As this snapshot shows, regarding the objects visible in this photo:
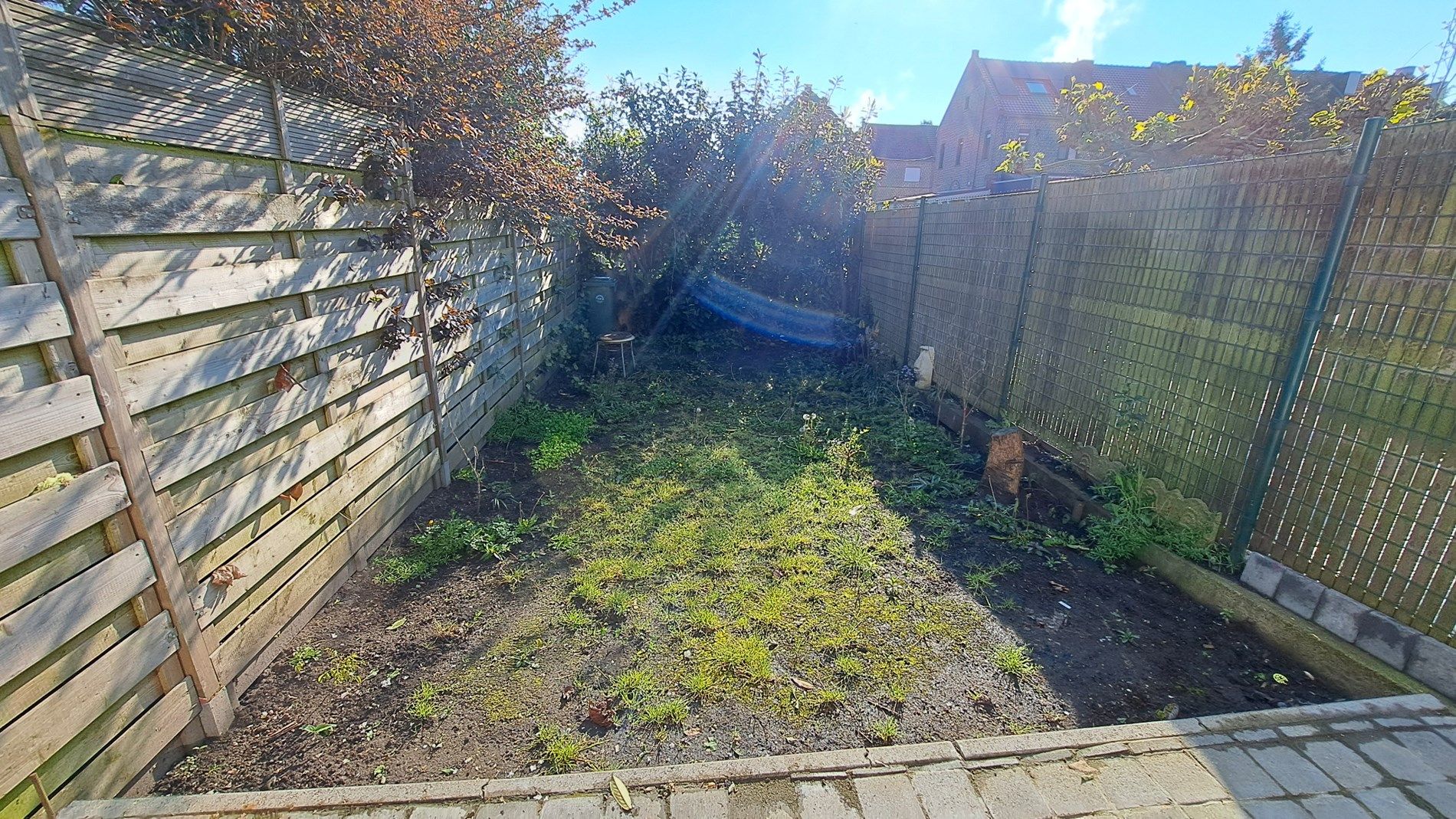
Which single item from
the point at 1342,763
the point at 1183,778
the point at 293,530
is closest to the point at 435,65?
the point at 293,530

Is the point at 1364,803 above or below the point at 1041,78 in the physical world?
below

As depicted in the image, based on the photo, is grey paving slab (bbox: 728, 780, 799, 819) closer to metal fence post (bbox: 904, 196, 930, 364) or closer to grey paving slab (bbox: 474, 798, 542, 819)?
grey paving slab (bbox: 474, 798, 542, 819)

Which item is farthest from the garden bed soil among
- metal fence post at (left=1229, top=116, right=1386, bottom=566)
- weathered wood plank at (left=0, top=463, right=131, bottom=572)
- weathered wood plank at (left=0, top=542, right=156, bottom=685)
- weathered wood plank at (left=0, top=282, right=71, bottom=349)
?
weathered wood plank at (left=0, top=282, right=71, bottom=349)

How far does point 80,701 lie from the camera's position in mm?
1728

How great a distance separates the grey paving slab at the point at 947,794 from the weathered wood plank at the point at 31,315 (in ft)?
9.57

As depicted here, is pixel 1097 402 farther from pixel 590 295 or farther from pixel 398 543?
pixel 590 295

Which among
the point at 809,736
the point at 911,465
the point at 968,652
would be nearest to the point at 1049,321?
the point at 911,465

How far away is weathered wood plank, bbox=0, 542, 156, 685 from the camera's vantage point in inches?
60.5

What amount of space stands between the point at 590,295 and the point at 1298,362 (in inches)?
293

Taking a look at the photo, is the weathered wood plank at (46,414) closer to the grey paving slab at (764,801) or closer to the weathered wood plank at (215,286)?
the weathered wood plank at (215,286)

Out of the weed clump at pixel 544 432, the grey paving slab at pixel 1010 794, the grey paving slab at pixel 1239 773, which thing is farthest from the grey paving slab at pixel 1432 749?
the weed clump at pixel 544 432

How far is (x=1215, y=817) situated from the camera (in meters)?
1.83

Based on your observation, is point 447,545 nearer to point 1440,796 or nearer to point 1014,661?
point 1014,661

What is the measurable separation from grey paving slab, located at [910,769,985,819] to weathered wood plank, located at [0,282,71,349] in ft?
9.57
